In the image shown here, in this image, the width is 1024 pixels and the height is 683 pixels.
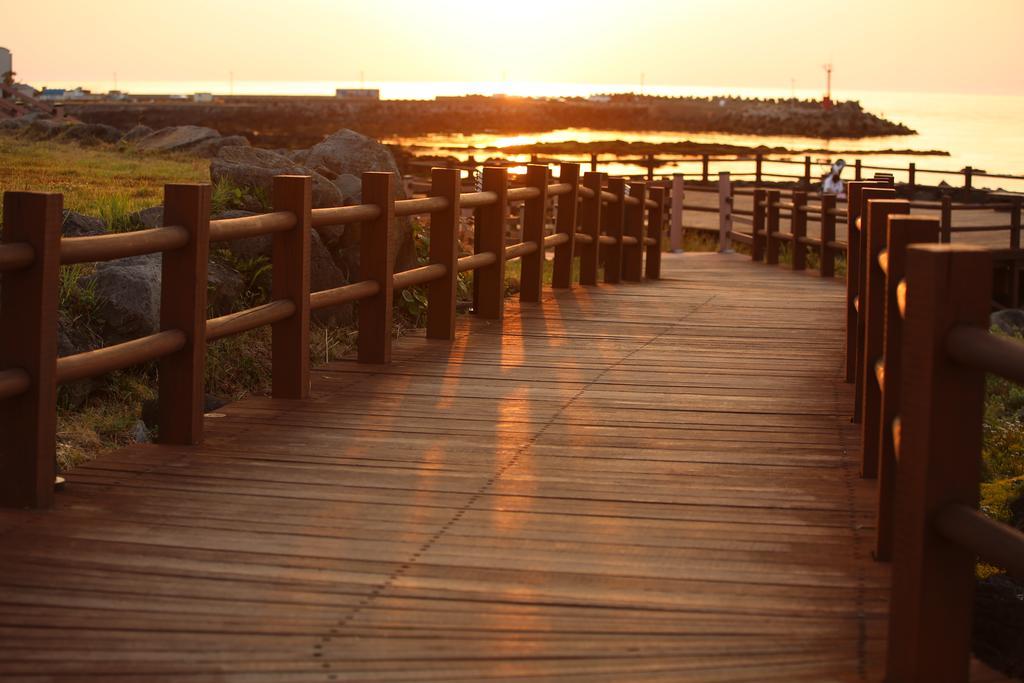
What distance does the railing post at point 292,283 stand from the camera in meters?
6.42

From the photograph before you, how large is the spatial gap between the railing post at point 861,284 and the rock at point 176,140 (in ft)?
54.2

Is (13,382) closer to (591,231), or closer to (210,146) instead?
(591,231)

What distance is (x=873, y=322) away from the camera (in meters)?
4.93

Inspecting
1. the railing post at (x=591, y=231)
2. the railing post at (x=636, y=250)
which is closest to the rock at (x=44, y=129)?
the railing post at (x=636, y=250)

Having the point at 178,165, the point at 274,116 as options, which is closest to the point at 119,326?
the point at 178,165

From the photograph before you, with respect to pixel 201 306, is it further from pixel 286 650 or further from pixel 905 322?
pixel 905 322

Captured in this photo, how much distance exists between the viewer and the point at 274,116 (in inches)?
4289

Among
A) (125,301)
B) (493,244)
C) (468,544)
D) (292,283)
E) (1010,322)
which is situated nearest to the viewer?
(468,544)

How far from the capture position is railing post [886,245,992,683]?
9.88 ft

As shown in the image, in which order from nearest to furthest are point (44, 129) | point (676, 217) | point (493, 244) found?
point (493, 244) → point (676, 217) → point (44, 129)

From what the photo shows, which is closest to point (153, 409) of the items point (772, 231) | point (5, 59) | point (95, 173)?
point (95, 173)

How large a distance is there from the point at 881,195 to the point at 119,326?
14.3ft

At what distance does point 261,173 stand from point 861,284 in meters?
5.95

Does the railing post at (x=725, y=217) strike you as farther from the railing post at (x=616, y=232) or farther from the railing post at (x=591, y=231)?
the railing post at (x=591, y=231)
